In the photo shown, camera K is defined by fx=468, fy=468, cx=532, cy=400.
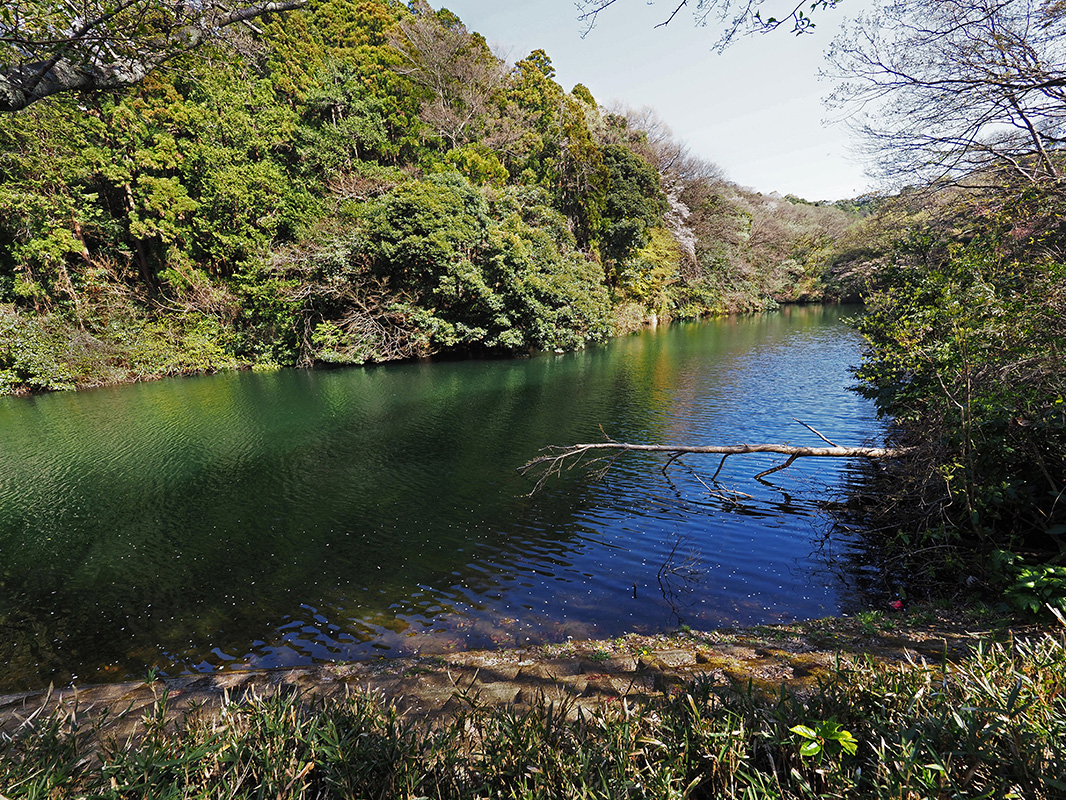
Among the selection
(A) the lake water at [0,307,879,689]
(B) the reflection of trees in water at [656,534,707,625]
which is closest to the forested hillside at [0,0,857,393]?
(A) the lake water at [0,307,879,689]

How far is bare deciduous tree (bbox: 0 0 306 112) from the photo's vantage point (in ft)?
11.5

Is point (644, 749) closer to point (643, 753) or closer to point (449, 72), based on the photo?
point (643, 753)

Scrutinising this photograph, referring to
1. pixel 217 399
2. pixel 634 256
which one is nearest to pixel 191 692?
pixel 217 399

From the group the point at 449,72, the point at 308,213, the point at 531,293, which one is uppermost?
the point at 449,72

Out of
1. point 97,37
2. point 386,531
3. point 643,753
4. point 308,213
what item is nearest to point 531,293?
point 308,213

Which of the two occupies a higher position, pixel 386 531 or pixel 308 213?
pixel 308 213

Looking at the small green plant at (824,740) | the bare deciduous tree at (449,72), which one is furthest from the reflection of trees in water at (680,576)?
the bare deciduous tree at (449,72)

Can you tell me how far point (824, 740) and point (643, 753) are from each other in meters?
0.61

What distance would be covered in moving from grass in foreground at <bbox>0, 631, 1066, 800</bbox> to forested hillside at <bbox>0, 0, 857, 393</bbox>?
2162 centimetres

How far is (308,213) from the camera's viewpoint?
25359mm

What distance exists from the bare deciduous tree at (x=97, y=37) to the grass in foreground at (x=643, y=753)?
4.41 m

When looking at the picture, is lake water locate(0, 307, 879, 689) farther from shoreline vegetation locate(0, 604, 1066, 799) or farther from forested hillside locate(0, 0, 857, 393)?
forested hillside locate(0, 0, 857, 393)

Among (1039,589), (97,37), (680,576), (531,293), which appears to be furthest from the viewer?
(531,293)

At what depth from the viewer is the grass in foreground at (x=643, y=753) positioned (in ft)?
4.74
